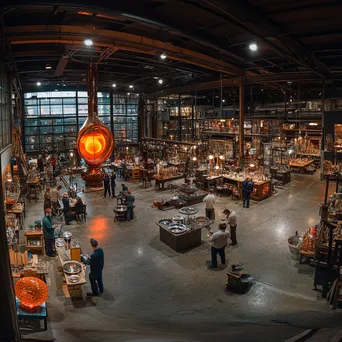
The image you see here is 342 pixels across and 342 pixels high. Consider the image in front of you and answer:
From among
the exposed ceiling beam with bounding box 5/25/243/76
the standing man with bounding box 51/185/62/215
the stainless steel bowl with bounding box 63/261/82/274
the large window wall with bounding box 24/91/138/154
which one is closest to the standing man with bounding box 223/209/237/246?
the stainless steel bowl with bounding box 63/261/82/274

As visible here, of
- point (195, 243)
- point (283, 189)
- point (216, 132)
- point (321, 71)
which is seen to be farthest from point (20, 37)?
point (216, 132)

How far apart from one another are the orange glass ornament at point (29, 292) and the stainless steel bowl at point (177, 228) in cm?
572

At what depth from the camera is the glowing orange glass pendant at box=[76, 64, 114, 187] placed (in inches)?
94.7

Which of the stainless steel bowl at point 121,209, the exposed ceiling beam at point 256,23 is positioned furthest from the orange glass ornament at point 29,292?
the stainless steel bowl at point 121,209

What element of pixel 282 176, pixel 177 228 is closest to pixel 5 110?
pixel 177 228

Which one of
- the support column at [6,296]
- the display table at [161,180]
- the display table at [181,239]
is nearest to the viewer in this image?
the support column at [6,296]

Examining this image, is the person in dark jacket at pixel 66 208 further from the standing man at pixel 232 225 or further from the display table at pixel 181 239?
the standing man at pixel 232 225

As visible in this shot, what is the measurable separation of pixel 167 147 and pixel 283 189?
37.3 ft

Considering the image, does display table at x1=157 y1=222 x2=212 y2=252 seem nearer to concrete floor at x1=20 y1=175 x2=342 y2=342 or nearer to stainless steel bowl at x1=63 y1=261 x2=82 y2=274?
concrete floor at x1=20 y1=175 x2=342 y2=342

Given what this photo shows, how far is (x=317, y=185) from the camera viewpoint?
19.9 m

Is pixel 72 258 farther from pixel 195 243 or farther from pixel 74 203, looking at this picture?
pixel 74 203

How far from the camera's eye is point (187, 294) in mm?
7781

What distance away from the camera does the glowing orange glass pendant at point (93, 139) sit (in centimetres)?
241

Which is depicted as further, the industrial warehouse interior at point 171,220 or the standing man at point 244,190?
the standing man at point 244,190
